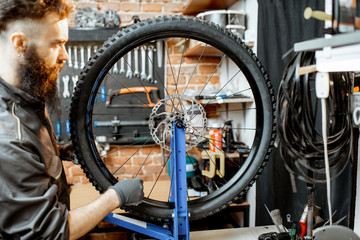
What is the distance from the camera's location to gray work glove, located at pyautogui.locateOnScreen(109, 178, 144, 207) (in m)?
1.00

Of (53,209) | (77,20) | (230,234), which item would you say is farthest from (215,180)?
(77,20)

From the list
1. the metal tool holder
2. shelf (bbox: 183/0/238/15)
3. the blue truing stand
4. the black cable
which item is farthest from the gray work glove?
shelf (bbox: 183/0/238/15)

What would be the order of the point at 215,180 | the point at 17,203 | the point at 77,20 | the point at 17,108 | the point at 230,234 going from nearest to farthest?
the point at 17,203 → the point at 17,108 → the point at 230,234 → the point at 215,180 → the point at 77,20

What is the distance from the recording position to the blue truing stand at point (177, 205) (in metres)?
1.03

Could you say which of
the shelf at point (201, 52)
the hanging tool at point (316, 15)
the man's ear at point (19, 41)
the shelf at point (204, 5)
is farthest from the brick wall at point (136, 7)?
the hanging tool at point (316, 15)

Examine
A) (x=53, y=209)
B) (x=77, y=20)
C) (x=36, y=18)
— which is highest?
(x=77, y=20)

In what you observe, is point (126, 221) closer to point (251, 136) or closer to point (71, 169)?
point (251, 136)

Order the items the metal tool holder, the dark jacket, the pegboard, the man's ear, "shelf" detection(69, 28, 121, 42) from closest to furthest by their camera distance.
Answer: the metal tool holder
the dark jacket
the man's ear
"shelf" detection(69, 28, 121, 42)
the pegboard

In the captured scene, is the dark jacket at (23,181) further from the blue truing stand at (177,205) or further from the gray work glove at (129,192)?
the blue truing stand at (177,205)

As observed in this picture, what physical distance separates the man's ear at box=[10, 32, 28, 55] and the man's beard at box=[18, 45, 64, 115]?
0.05 ft

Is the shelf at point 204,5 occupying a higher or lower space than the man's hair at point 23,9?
higher

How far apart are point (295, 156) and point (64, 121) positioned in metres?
1.94

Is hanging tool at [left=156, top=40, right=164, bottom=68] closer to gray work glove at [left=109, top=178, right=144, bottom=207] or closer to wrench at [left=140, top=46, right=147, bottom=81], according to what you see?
wrench at [left=140, top=46, right=147, bottom=81]

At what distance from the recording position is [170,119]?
112 cm
